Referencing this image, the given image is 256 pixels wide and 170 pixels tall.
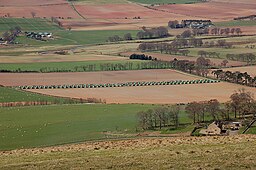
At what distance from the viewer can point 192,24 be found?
144 m

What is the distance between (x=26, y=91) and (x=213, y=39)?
207 ft

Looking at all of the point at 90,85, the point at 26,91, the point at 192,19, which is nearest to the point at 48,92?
the point at 26,91

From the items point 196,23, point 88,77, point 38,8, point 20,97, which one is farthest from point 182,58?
point 38,8

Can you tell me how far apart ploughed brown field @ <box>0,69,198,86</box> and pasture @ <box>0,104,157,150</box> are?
20095mm

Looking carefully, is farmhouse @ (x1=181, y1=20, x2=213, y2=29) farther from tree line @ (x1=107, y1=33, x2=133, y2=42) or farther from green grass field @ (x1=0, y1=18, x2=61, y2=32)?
green grass field @ (x1=0, y1=18, x2=61, y2=32)

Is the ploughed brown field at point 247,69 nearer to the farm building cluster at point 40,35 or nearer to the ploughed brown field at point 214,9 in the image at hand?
the farm building cluster at point 40,35

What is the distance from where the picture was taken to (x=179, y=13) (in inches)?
6383

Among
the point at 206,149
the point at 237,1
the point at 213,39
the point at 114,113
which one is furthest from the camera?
the point at 237,1

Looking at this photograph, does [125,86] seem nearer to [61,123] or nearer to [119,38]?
[61,123]

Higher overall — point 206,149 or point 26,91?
point 206,149

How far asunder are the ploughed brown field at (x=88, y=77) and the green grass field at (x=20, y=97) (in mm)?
7468

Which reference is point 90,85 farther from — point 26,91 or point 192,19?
point 192,19

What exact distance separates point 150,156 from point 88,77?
56650 mm

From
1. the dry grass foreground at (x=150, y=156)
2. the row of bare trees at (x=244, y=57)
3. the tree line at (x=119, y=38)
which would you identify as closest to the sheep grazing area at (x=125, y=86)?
the dry grass foreground at (x=150, y=156)
